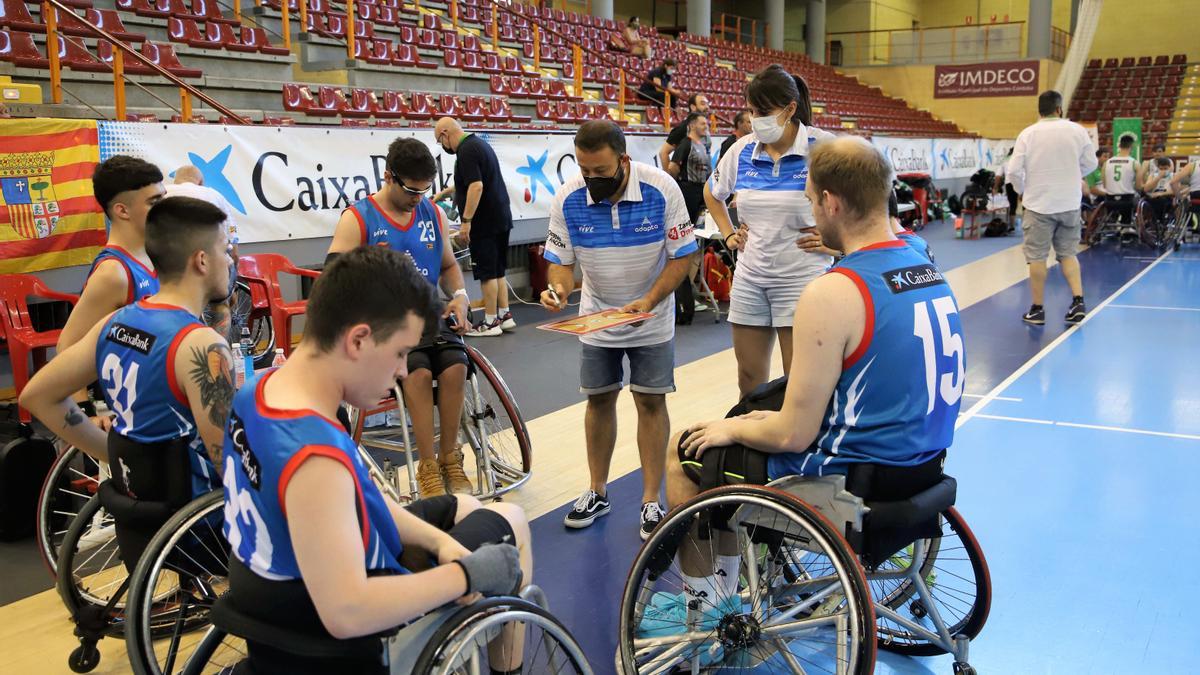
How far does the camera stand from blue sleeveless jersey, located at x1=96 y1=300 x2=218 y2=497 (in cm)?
205

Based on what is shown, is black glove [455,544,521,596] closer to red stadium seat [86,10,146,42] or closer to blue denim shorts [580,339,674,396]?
blue denim shorts [580,339,674,396]

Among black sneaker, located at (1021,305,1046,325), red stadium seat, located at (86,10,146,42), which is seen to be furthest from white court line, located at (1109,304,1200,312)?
red stadium seat, located at (86,10,146,42)

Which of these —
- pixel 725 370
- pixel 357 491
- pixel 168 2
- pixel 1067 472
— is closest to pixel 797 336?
pixel 357 491

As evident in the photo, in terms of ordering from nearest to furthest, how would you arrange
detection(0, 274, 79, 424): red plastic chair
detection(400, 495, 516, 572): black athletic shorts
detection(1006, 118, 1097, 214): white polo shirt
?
detection(400, 495, 516, 572): black athletic shorts → detection(0, 274, 79, 424): red plastic chair → detection(1006, 118, 1097, 214): white polo shirt

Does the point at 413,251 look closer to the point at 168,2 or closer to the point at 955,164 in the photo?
the point at 168,2

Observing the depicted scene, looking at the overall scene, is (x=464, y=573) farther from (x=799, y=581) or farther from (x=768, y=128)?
(x=768, y=128)

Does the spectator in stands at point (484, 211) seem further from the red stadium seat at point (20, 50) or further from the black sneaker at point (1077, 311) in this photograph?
the black sneaker at point (1077, 311)

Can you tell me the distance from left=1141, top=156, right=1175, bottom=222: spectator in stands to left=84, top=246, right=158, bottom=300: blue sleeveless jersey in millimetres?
11036

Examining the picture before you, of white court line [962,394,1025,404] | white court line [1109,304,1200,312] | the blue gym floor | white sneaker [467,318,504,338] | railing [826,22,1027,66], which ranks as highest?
railing [826,22,1027,66]

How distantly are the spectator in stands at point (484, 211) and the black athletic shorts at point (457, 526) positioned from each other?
176 inches

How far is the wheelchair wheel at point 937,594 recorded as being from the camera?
232 centimetres

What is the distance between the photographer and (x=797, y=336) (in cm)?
195

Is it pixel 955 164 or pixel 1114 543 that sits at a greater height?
pixel 955 164

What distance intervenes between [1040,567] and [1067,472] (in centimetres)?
99
